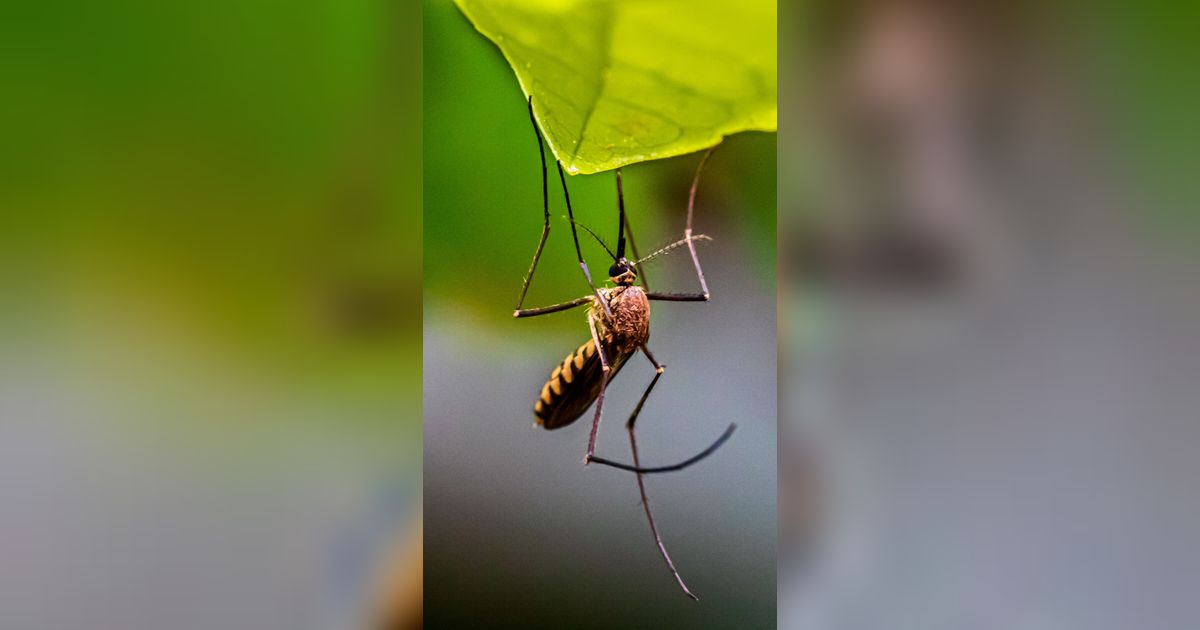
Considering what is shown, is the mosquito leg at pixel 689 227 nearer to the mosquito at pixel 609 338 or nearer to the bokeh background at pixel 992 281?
the mosquito at pixel 609 338

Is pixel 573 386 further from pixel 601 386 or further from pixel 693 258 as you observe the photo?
pixel 693 258

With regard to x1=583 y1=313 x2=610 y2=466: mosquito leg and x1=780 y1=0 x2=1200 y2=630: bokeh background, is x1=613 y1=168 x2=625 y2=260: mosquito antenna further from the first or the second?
x1=780 y1=0 x2=1200 y2=630: bokeh background

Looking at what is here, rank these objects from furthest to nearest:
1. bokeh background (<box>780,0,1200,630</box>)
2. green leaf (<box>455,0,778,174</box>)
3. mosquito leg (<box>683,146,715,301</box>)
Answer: mosquito leg (<box>683,146,715,301</box>), green leaf (<box>455,0,778,174</box>), bokeh background (<box>780,0,1200,630</box>)

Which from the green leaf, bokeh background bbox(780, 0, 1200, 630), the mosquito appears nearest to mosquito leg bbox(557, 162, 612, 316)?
the mosquito

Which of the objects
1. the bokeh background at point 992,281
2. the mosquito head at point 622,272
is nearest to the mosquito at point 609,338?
the mosquito head at point 622,272

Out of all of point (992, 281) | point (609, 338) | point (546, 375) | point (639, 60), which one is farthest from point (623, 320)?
point (992, 281)

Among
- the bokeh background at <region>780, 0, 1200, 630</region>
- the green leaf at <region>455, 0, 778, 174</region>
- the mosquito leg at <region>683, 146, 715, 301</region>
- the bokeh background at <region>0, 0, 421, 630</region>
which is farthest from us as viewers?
the mosquito leg at <region>683, 146, 715, 301</region>
